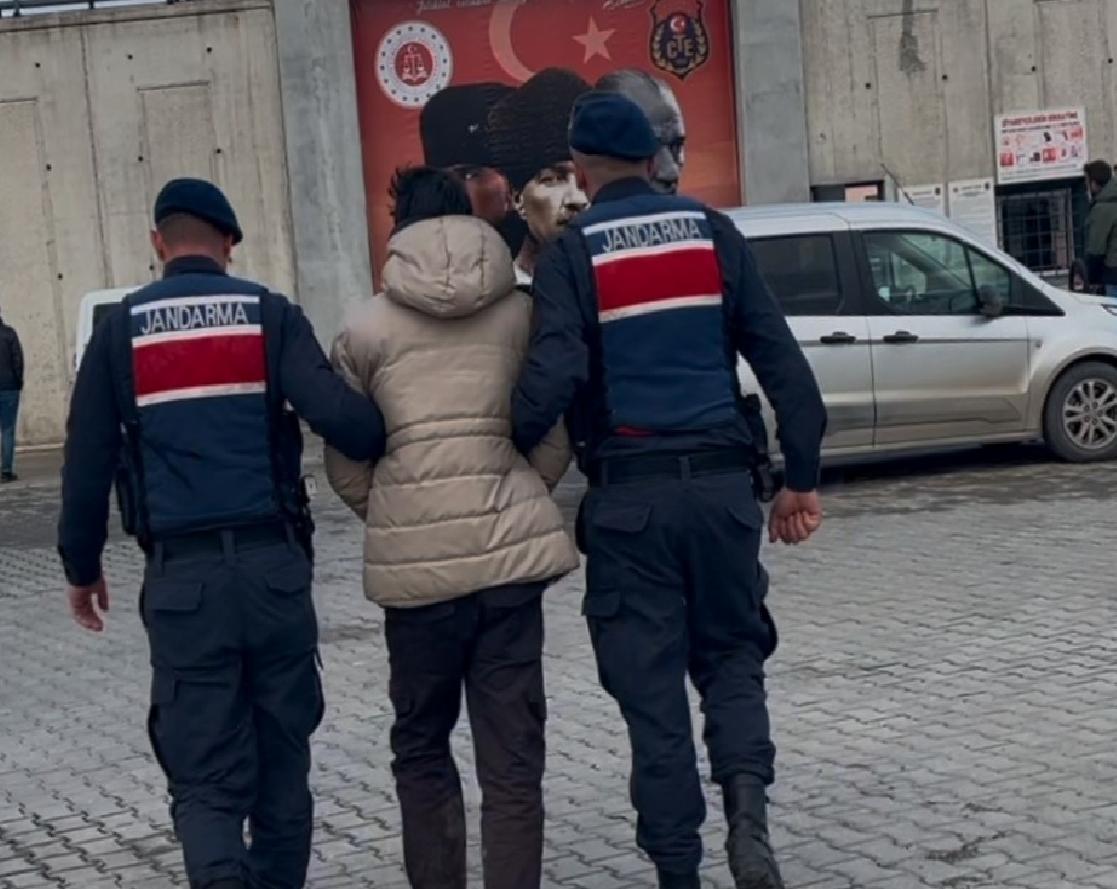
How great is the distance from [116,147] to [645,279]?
18.6m

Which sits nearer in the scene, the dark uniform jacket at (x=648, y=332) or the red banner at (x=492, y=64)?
the dark uniform jacket at (x=648, y=332)

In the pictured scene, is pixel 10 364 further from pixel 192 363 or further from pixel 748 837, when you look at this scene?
pixel 748 837

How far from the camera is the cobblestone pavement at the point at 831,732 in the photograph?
6.06 m

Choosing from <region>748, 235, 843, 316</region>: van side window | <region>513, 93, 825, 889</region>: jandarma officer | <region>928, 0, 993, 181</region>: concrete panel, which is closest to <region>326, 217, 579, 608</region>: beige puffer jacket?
<region>513, 93, 825, 889</region>: jandarma officer

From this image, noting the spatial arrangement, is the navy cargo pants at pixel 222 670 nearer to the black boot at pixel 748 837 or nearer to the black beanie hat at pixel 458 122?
the black boot at pixel 748 837

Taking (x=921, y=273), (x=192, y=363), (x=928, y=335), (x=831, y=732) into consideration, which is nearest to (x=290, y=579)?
(x=192, y=363)

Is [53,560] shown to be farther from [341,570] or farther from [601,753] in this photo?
[601,753]

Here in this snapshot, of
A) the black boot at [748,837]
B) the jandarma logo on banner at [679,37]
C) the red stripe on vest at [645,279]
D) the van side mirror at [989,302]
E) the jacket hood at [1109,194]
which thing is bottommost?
the black boot at [748,837]

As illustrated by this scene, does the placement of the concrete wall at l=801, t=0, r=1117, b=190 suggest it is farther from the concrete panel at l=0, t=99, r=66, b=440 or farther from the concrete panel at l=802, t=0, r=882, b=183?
the concrete panel at l=0, t=99, r=66, b=440

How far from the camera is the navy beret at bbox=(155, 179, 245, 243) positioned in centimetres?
528

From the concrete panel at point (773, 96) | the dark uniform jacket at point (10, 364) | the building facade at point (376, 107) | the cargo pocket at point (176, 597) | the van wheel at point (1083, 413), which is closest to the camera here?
the cargo pocket at point (176, 597)

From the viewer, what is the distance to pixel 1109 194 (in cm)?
1738

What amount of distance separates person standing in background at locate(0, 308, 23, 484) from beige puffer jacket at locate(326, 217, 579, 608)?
14.8 metres

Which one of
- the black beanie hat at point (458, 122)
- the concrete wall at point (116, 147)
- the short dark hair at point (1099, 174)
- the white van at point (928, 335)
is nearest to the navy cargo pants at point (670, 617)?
the white van at point (928, 335)
